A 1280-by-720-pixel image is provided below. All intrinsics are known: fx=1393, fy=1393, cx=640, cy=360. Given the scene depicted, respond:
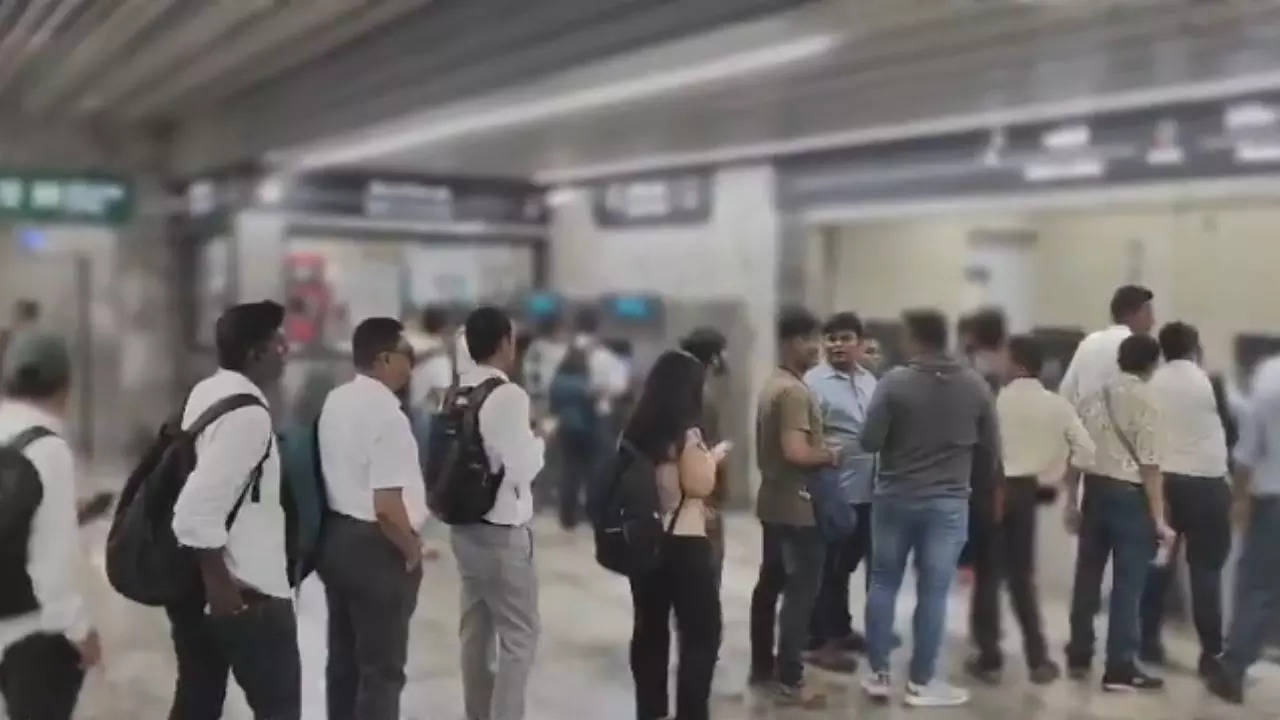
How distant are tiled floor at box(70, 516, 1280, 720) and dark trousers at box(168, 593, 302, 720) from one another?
161cm

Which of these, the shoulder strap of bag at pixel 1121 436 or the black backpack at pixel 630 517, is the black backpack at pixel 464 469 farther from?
the shoulder strap of bag at pixel 1121 436

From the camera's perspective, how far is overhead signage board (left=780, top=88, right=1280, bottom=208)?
6754 mm

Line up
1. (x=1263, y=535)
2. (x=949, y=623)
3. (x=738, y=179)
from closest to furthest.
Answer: (x=1263, y=535), (x=949, y=623), (x=738, y=179)

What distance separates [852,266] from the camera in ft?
32.1

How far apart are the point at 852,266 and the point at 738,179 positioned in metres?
1.18

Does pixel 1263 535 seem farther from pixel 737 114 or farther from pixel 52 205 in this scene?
pixel 52 205

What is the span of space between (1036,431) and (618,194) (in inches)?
271

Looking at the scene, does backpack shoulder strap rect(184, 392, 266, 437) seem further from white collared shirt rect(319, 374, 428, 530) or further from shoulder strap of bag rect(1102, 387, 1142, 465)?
shoulder strap of bag rect(1102, 387, 1142, 465)

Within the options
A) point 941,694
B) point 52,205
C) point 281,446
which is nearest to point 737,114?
point 941,694

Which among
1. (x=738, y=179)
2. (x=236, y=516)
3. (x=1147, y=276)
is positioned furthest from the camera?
→ (x=738, y=179)

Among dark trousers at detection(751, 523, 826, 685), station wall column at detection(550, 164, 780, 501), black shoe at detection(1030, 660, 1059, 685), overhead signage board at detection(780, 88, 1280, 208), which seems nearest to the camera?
dark trousers at detection(751, 523, 826, 685)

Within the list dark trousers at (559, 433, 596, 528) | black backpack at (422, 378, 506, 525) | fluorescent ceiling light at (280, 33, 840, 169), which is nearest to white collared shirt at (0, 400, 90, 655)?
black backpack at (422, 378, 506, 525)

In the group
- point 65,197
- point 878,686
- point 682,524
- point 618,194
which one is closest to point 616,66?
point 682,524

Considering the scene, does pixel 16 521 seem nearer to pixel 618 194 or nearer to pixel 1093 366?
pixel 1093 366
